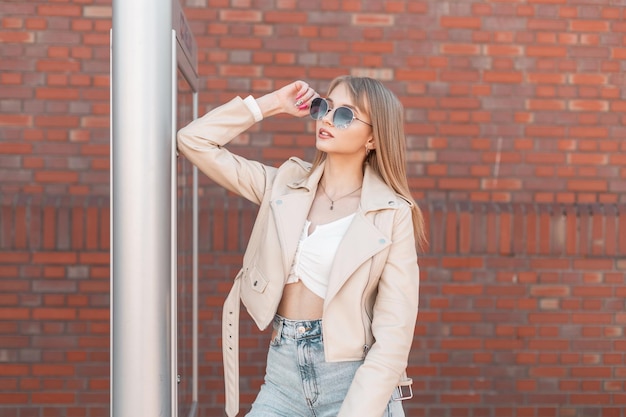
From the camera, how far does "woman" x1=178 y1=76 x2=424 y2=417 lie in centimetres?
237

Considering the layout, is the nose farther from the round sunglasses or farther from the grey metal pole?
the grey metal pole

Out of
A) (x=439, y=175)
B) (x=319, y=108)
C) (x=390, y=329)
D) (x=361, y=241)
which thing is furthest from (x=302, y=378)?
(x=439, y=175)

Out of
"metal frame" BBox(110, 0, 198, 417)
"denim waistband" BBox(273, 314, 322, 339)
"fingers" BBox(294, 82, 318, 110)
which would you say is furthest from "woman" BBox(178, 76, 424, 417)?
"metal frame" BBox(110, 0, 198, 417)

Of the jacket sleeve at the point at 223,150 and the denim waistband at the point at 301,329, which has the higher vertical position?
the jacket sleeve at the point at 223,150

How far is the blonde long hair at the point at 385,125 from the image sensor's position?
2523 millimetres

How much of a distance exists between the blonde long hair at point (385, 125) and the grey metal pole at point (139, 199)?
1.92 feet

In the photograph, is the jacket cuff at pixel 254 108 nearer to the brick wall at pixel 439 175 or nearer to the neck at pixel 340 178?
the neck at pixel 340 178

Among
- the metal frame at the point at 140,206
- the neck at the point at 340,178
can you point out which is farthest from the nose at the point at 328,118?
the metal frame at the point at 140,206

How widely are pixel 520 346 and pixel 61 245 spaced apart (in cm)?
247

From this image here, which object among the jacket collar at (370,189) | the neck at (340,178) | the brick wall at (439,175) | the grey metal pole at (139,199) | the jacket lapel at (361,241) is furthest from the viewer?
the brick wall at (439,175)

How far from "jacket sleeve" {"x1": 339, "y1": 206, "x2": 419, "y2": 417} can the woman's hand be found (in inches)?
19.6

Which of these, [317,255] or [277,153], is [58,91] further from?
[317,255]

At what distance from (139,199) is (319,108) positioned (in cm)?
62

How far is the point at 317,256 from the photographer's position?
8.05 feet
